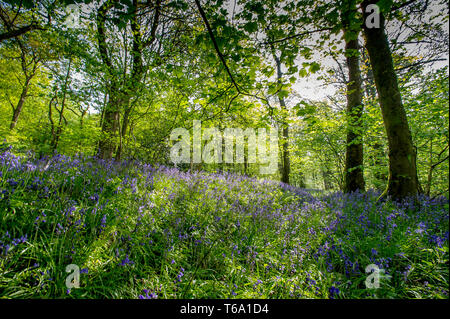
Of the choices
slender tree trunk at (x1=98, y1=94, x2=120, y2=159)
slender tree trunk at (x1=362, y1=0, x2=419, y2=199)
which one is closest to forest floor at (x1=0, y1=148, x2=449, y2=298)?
slender tree trunk at (x1=362, y1=0, x2=419, y2=199)

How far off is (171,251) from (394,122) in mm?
5770

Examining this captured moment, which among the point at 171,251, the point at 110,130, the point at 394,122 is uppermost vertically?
the point at 110,130

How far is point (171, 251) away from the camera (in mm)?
2299

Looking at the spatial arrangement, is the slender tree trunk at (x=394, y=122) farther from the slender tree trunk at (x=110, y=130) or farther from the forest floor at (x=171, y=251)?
the slender tree trunk at (x=110, y=130)

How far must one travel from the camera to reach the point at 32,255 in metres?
1.79

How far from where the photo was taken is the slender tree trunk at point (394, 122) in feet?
13.6

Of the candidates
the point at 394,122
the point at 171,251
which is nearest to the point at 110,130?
the point at 171,251

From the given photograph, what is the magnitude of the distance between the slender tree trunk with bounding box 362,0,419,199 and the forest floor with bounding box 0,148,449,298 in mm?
829

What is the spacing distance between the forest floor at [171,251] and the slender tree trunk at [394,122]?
0.83 metres

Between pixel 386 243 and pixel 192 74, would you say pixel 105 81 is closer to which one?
pixel 192 74

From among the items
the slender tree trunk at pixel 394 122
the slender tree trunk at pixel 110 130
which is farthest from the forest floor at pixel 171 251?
the slender tree trunk at pixel 110 130

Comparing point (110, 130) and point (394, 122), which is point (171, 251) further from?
point (110, 130)

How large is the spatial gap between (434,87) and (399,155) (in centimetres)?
301

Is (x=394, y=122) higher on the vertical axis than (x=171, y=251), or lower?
higher
